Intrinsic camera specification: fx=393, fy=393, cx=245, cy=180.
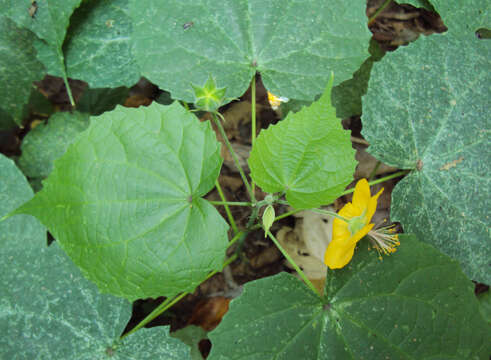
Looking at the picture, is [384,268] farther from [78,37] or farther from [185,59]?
[78,37]

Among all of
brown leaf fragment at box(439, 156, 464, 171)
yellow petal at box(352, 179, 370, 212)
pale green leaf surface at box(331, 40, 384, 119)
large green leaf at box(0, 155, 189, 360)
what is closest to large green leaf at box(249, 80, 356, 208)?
yellow petal at box(352, 179, 370, 212)

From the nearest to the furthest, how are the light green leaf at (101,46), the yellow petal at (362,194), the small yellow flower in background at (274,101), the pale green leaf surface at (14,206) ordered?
the yellow petal at (362,194)
the pale green leaf surface at (14,206)
the light green leaf at (101,46)
the small yellow flower in background at (274,101)

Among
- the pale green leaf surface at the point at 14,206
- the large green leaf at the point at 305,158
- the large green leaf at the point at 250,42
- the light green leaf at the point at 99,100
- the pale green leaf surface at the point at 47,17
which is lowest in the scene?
the pale green leaf surface at the point at 14,206

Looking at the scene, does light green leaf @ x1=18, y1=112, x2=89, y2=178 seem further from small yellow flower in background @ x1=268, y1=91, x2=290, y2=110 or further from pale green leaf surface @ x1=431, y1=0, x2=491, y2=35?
pale green leaf surface @ x1=431, y1=0, x2=491, y2=35

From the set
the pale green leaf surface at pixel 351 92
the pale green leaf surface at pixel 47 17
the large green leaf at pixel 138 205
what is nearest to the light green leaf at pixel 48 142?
the pale green leaf surface at pixel 47 17

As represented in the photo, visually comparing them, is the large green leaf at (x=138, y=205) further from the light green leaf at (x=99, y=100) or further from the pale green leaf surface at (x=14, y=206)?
the light green leaf at (x=99, y=100)

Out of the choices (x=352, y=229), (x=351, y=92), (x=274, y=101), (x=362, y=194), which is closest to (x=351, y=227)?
(x=352, y=229)
